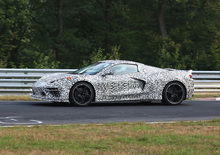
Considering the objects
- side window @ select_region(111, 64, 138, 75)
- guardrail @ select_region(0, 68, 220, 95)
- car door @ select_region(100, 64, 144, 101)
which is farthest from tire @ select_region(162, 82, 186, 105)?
guardrail @ select_region(0, 68, 220, 95)

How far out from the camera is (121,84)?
16562 millimetres

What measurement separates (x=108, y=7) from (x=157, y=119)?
40.5 meters

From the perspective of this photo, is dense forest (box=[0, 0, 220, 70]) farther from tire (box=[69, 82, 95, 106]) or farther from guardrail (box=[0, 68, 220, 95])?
tire (box=[69, 82, 95, 106])

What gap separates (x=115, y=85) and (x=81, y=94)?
989 mm

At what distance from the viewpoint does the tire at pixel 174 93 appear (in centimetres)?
1703

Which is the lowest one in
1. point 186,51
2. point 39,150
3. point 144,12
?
point 39,150

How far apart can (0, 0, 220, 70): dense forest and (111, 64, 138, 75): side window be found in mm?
29650

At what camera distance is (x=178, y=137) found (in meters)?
9.19

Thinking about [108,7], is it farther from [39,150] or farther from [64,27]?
[39,150]

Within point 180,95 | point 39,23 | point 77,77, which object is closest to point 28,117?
point 77,77

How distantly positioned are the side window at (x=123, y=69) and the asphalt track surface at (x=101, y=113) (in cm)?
88

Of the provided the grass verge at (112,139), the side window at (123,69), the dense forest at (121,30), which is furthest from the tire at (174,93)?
the dense forest at (121,30)

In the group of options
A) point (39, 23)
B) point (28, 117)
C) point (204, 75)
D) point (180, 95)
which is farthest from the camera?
point (39, 23)

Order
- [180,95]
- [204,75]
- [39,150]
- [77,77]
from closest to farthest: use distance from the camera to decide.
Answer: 1. [39,150]
2. [77,77]
3. [180,95]
4. [204,75]
